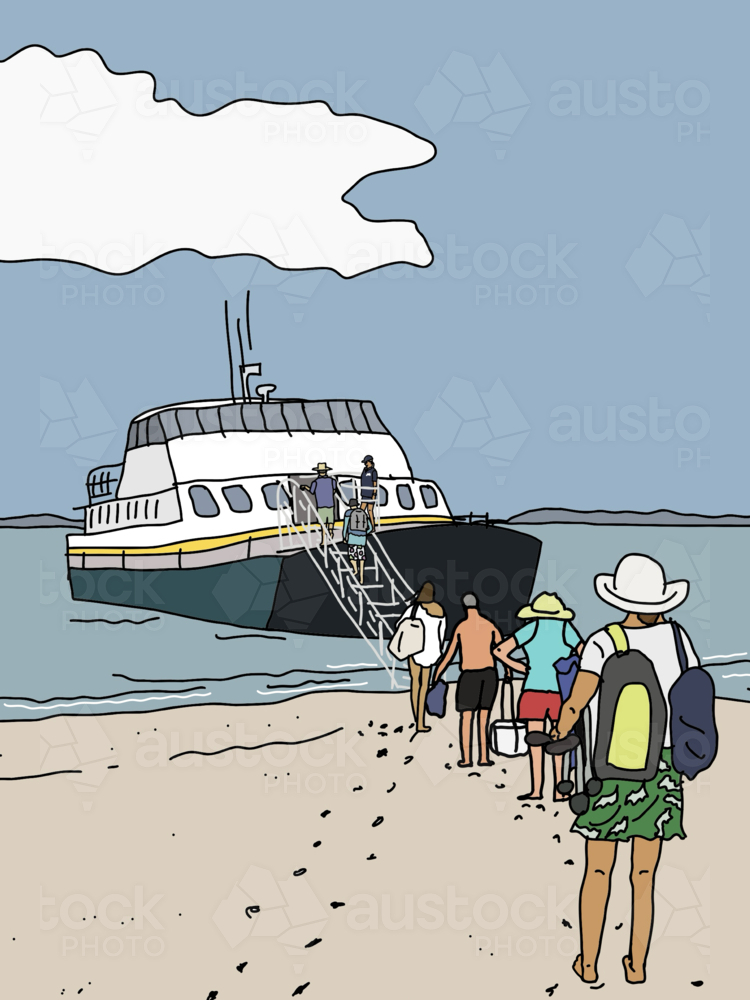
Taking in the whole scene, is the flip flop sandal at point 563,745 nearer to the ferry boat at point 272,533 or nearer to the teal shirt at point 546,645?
the teal shirt at point 546,645

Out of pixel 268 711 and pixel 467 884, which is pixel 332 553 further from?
pixel 467 884

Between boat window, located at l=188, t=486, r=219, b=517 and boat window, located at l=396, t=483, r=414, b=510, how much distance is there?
4237 millimetres

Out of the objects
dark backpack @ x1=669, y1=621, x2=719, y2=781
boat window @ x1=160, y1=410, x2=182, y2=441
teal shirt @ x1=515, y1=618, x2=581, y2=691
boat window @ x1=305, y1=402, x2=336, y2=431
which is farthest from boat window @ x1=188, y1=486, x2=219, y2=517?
dark backpack @ x1=669, y1=621, x2=719, y2=781

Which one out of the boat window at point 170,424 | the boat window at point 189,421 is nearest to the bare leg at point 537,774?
the boat window at point 189,421

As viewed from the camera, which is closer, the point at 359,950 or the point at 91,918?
the point at 359,950

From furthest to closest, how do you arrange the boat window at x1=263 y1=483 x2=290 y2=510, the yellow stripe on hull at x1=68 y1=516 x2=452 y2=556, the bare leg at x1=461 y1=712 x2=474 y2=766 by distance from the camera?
the boat window at x1=263 y1=483 x2=290 y2=510, the yellow stripe on hull at x1=68 y1=516 x2=452 y2=556, the bare leg at x1=461 y1=712 x2=474 y2=766

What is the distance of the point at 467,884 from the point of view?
7.95 meters

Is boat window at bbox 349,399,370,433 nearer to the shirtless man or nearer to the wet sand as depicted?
the wet sand

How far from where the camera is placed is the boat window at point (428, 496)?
2502 cm

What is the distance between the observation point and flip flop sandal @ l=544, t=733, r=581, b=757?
609cm

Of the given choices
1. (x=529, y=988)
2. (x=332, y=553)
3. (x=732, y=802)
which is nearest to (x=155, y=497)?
(x=332, y=553)

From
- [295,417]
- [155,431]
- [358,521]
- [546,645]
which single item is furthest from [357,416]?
[546,645]

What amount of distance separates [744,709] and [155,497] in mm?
14832

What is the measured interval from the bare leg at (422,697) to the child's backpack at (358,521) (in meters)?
6.97
